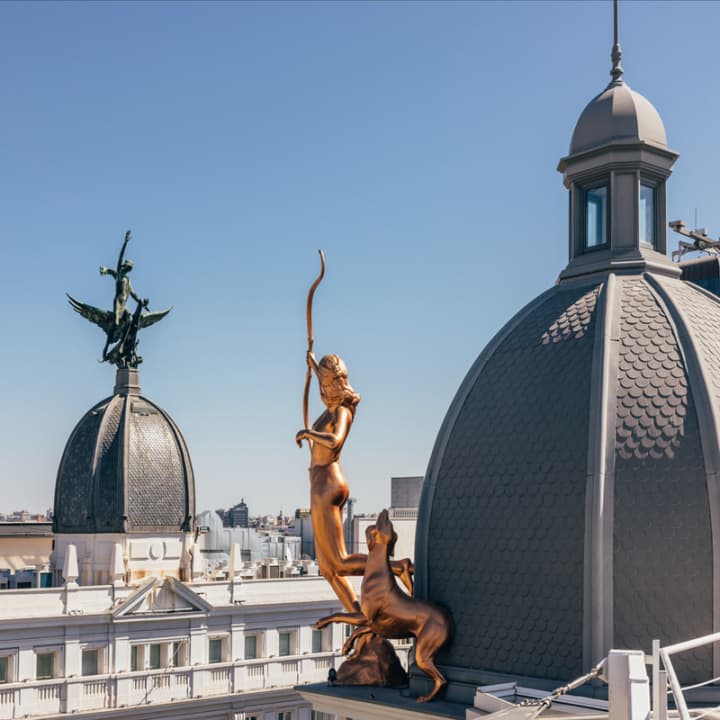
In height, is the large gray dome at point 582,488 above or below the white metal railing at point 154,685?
above

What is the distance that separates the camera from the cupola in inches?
1134

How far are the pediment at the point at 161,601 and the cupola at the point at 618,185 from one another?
3114cm

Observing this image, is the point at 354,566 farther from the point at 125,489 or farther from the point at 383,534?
the point at 125,489

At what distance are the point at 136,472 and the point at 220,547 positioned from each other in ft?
72.6

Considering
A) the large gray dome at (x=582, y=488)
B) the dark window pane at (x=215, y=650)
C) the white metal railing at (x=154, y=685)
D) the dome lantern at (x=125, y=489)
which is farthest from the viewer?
the dome lantern at (x=125, y=489)

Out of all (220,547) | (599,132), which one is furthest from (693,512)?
(220,547)

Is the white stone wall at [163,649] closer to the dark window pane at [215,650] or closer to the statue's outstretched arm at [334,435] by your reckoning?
the dark window pane at [215,650]

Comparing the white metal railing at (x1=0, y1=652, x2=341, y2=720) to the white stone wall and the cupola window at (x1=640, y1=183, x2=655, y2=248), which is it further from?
the cupola window at (x1=640, y1=183, x2=655, y2=248)

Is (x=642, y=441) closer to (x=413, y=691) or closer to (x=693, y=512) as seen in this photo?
(x=693, y=512)

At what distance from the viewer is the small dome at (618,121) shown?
28.9 metres

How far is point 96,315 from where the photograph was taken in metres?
61.8

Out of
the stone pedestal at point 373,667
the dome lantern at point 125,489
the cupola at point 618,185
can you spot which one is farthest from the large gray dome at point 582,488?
the dome lantern at point 125,489

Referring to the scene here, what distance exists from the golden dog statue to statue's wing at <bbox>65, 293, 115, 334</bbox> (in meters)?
37.7

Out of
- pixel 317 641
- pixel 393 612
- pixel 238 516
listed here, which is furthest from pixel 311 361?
pixel 238 516
